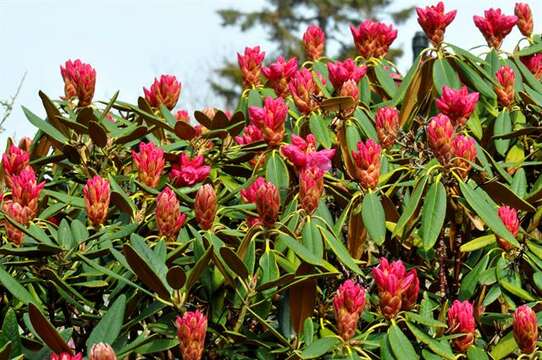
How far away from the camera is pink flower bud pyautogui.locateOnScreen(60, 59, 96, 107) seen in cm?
261

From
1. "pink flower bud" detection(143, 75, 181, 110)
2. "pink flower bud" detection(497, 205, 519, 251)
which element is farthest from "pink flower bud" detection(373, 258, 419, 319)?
"pink flower bud" detection(143, 75, 181, 110)

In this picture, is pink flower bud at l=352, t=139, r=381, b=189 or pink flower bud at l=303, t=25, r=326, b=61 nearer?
pink flower bud at l=352, t=139, r=381, b=189

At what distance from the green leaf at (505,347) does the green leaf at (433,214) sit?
27 centimetres

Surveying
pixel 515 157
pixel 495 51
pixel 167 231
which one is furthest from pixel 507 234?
pixel 495 51

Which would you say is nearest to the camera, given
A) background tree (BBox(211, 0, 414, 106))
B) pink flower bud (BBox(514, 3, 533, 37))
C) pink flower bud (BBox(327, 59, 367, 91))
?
pink flower bud (BBox(327, 59, 367, 91))

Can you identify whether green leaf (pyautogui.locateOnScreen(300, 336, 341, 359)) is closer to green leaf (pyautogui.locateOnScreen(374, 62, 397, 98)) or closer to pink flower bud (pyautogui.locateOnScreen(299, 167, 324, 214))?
pink flower bud (pyautogui.locateOnScreen(299, 167, 324, 214))

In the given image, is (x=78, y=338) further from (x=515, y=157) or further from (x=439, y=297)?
(x=515, y=157)

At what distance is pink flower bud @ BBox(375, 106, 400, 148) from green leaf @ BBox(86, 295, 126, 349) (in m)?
0.86

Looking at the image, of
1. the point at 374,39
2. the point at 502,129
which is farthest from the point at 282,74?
the point at 502,129

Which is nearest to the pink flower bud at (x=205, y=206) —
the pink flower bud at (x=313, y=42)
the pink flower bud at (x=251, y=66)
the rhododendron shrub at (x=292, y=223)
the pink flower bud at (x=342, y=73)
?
the rhododendron shrub at (x=292, y=223)

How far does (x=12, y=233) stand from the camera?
2.11 m

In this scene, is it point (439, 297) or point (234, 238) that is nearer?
point (234, 238)

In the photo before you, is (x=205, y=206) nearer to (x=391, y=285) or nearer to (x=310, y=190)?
(x=310, y=190)

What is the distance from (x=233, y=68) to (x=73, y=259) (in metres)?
25.8
